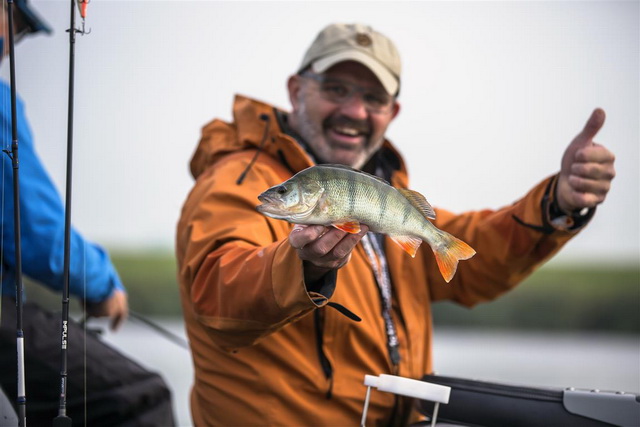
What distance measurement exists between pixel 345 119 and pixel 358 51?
365mm

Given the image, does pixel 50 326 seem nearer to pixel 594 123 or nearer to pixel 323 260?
pixel 323 260

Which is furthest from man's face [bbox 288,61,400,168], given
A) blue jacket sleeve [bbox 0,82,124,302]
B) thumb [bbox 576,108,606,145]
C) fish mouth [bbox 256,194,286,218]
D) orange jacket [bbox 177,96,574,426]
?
fish mouth [bbox 256,194,286,218]

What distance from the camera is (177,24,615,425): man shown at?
2.40 meters

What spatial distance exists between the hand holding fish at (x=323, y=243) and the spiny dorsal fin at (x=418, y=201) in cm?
22

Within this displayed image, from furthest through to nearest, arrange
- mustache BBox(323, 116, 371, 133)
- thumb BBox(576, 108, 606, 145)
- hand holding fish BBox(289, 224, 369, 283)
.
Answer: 1. mustache BBox(323, 116, 371, 133)
2. thumb BBox(576, 108, 606, 145)
3. hand holding fish BBox(289, 224, 369, 283)

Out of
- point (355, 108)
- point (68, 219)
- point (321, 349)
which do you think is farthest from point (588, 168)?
point (68, 219)

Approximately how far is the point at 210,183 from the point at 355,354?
3.18 feet

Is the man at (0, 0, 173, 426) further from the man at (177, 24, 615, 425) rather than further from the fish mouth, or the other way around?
the fish mouth

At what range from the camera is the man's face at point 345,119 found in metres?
3.40

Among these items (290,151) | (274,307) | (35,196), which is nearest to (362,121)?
(290,151)

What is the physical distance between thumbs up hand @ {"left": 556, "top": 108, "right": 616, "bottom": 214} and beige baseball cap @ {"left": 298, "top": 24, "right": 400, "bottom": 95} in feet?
3.11

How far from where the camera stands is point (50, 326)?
3275 millimetres

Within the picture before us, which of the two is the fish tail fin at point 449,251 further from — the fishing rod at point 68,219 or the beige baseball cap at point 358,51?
the beige baseball cap at point 358,51

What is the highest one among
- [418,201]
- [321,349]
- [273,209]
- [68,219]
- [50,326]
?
[418,201]
